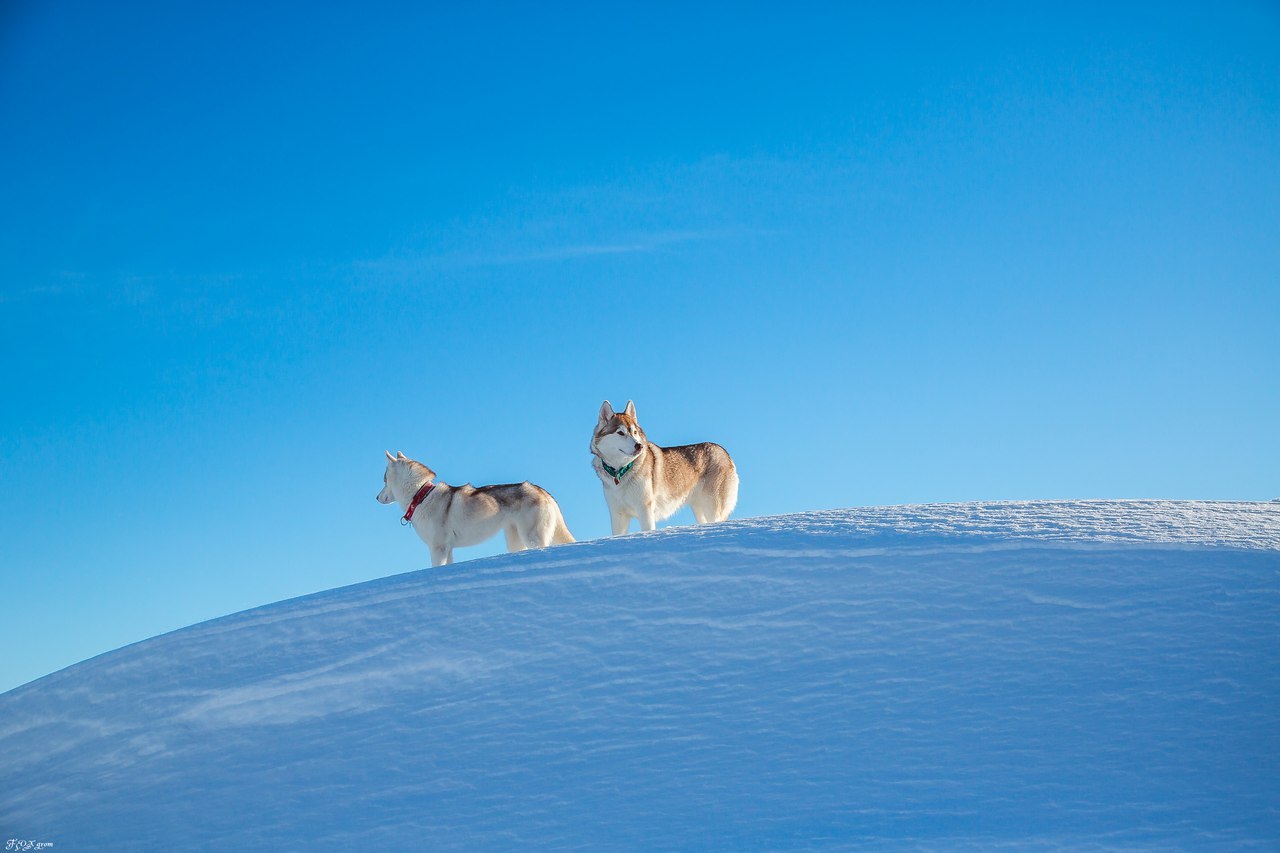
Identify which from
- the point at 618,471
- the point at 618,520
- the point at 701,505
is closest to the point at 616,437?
the point at 618,471

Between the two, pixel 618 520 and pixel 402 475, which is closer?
pixel 618 520

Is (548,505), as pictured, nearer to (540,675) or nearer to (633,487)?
(633,487)

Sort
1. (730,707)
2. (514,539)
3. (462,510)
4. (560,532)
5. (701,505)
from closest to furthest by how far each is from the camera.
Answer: (730,707)
(701,505)
(462,510)
(514,539)
(560,532)

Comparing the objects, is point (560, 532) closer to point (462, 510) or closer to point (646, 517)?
point (462, 510)

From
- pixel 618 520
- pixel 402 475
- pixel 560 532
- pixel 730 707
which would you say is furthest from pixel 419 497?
pixel 730 707

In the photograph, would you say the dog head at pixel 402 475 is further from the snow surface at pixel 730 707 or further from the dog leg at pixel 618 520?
the snow surface at pixel 730 707

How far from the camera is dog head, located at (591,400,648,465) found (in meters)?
10.2

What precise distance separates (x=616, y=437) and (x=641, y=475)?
521 mm

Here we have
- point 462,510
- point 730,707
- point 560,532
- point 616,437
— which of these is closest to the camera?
point 730,707

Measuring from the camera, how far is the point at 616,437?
1025 cm

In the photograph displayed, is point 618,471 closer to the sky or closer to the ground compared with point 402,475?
closer to the ground

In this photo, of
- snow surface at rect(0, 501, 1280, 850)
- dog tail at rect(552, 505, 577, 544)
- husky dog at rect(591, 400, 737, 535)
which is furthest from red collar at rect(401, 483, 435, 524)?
snow surface at rect(0, 501, 1280, 850)

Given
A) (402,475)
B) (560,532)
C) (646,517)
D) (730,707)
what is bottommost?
(730,707)

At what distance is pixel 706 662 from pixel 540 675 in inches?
30.9
